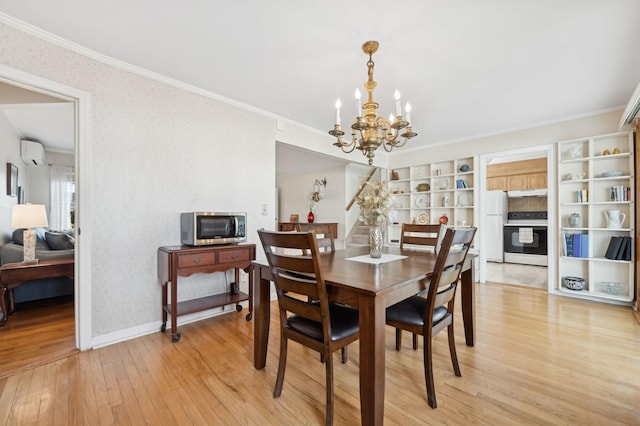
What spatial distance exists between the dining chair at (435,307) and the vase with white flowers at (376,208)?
1.56 ft

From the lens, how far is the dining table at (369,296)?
1205mm

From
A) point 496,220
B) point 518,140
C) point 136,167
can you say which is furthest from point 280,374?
point 496,220

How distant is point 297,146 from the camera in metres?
3.84

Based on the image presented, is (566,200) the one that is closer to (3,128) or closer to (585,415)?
A: (585,415)

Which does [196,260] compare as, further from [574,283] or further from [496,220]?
[496,220]

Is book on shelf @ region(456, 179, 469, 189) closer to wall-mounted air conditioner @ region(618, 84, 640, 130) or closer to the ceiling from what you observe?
the ceiling

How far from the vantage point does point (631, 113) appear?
287 cm

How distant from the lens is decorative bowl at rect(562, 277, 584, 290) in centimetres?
349

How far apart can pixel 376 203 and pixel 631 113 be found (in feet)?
10.3

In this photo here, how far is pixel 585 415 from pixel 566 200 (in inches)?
127

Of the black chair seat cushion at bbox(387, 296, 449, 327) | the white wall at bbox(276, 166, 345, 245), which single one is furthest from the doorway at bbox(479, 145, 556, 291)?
the black chair seat cushion at bbox(387, 296, 449, 327)

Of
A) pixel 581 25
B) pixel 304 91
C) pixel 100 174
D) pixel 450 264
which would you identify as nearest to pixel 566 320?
pixel 450 264

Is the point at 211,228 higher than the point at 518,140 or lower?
lower

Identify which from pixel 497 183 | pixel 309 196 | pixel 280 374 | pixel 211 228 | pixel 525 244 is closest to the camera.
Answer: pixel 280 374
